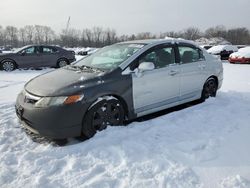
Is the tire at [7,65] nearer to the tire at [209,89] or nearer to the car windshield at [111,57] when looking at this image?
the car windshield at [111,57]

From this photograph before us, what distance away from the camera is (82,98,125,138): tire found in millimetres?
4215

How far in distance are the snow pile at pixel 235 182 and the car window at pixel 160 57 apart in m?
2.50

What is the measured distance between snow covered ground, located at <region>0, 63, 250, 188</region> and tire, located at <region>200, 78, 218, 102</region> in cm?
110

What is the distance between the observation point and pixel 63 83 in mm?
4363

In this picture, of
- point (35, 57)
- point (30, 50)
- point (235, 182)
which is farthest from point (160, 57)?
point (30, 50)

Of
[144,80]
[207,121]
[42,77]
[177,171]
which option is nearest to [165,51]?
[144,80]

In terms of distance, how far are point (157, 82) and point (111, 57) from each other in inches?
38.5

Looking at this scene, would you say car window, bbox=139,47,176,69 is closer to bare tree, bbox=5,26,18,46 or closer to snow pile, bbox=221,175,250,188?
snow pile, bbox=221,175,250,188

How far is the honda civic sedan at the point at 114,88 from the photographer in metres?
4.06

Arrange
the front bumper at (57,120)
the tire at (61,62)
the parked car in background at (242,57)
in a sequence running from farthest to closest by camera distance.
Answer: the parked car in background at (242,57), the tire at (61,62), the front bumper at (57,120)

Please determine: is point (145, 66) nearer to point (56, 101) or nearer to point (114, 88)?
point (114, 88)

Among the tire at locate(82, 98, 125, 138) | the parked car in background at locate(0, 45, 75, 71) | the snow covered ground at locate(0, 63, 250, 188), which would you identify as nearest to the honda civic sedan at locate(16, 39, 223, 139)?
the tire at locate(82, 98, 125, 138)

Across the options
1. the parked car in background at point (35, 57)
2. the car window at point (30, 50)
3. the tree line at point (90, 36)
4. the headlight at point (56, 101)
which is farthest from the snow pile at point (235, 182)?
the tree line at point (90, 36)

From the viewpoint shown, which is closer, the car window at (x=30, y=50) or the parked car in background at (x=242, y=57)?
the car window at (x=30, y=50)
